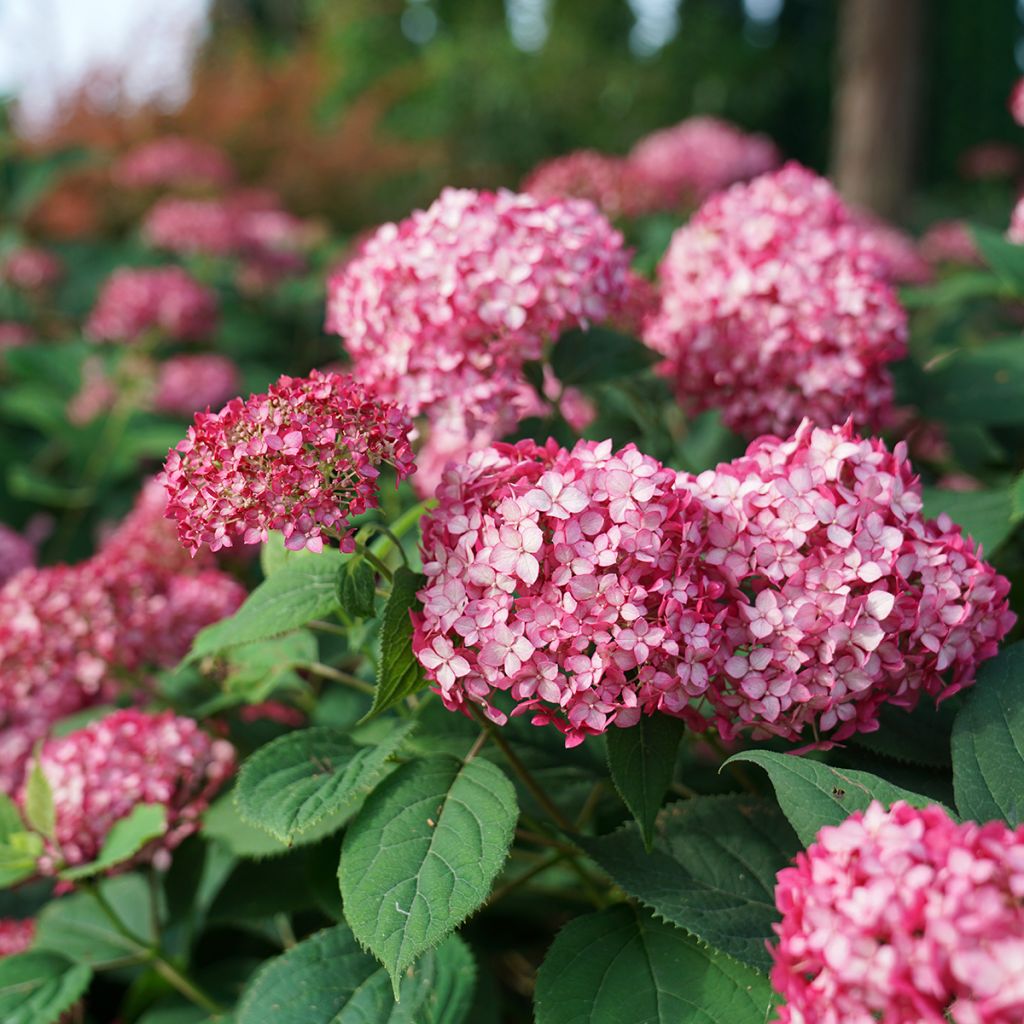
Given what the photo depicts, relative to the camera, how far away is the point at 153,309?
10.1ft

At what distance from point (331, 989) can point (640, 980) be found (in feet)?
1.09

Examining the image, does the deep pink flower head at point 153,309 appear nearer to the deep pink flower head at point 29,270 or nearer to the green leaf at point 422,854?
the deep pink flower head at point 29,270

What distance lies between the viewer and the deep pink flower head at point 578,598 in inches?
40.8

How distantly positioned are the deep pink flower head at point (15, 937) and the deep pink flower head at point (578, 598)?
92 centimetres

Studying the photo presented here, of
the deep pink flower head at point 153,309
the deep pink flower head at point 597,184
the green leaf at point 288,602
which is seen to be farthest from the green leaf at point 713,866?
the deep pink flower head at point 153,309

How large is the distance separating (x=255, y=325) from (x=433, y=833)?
280cm

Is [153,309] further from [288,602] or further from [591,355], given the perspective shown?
[288,602]

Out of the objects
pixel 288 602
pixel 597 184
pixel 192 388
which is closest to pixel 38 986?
pixel 288 602

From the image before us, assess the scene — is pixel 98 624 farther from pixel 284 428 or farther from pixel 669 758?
pixel 669 758

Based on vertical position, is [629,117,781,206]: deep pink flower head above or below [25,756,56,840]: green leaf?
above

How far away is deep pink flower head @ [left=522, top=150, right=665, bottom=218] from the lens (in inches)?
112

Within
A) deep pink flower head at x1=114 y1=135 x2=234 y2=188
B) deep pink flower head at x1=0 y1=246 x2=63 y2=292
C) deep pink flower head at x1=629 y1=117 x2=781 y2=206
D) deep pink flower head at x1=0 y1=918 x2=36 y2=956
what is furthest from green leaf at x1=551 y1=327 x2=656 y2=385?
deep pink flower head at x1=114 y1=135 x2=234 y2=188

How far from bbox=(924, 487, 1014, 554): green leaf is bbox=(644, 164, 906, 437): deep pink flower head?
0.17 m

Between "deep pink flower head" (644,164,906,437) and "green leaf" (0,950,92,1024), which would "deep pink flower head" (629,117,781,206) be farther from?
"green leaf" (0,950,92,1024)
